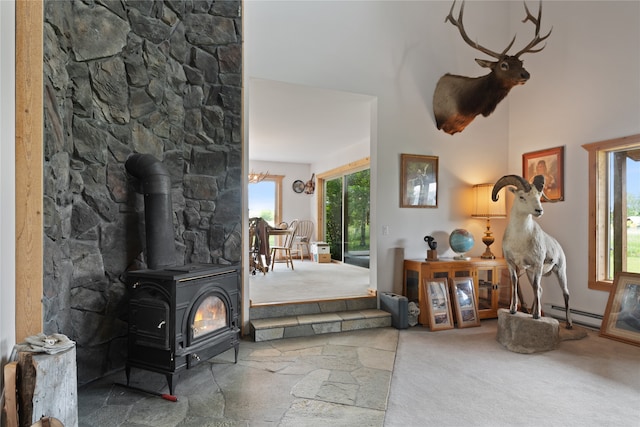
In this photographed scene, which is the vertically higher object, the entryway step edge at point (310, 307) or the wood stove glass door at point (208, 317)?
the wood stove glass door at point (208, 317)

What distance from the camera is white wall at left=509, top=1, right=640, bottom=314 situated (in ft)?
11.5

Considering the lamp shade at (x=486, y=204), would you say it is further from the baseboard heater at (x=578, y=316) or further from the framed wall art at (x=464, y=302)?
the baseboard heater at (x=578, y=316)

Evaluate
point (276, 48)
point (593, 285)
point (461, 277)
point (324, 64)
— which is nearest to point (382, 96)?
point (324, 64)

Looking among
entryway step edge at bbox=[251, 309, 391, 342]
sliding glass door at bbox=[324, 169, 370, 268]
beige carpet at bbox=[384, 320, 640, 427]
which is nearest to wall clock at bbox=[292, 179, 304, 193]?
sliding glass door at bbox=[324, 169, 370, 268]

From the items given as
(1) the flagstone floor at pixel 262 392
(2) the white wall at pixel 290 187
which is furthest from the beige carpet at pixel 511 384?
(2) the white wall at pixel 290 187

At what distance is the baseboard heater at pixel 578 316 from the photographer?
12.2ft

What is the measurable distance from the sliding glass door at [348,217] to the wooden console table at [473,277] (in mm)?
3049

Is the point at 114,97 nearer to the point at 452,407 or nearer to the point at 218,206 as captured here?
the point at 218,206

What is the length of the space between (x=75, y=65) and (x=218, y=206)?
1530 millimetres

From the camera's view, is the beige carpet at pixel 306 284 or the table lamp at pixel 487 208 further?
the table lamp at pixel 487 208

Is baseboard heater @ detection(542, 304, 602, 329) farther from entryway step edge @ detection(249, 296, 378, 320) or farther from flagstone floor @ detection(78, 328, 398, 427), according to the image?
flagstone floor @ detection(78, 328, 398, 427)

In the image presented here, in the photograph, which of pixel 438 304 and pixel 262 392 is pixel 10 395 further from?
pixel 438 304

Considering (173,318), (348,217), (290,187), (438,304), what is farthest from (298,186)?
(173,318)

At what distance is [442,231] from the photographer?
4.46 metres
